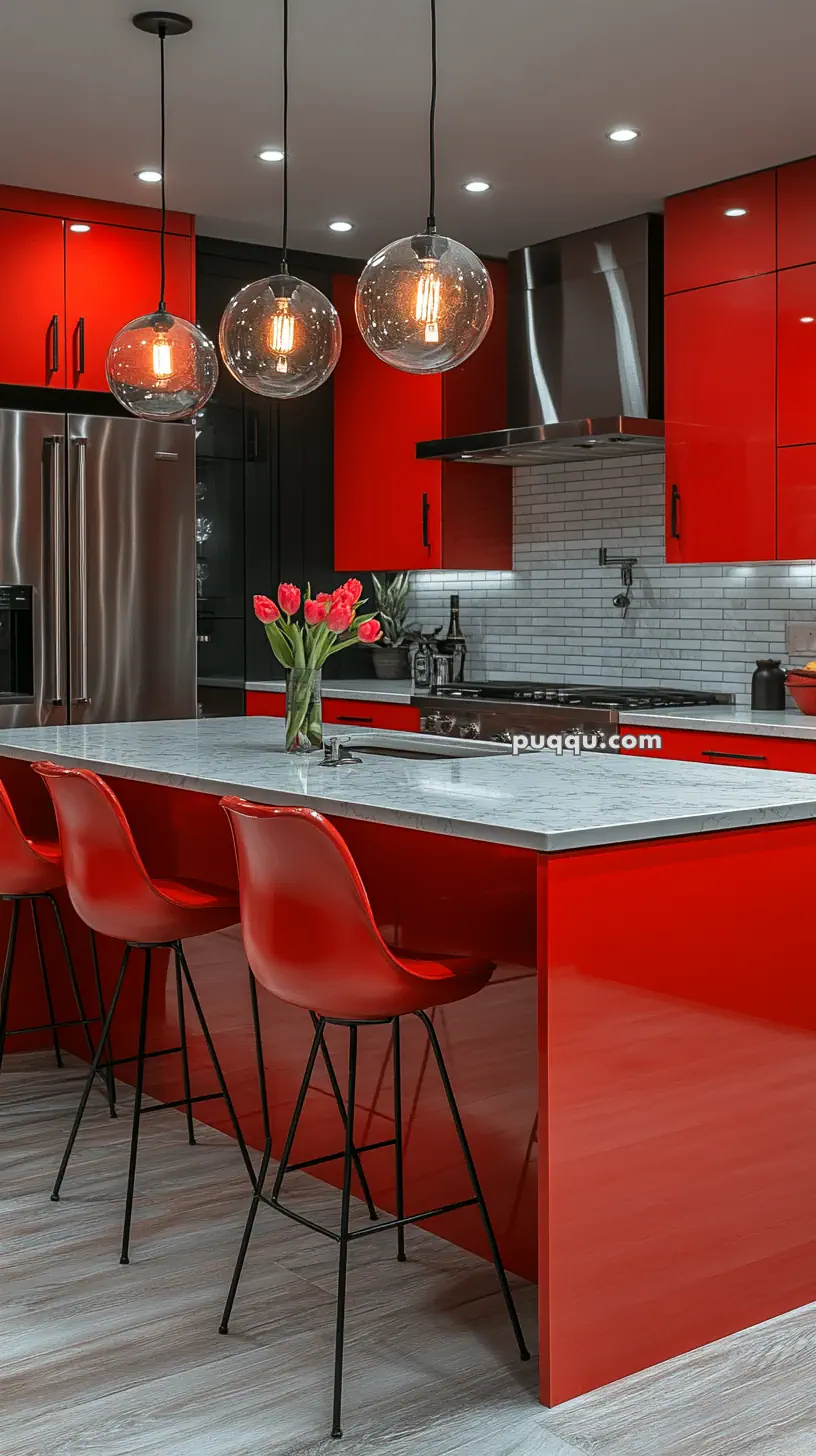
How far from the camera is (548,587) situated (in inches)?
263

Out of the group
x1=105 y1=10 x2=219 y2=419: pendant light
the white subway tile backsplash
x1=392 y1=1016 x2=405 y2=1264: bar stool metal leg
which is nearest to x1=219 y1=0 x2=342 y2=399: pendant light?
x1=105 y1=10 x2=219 y2=419: pendant light

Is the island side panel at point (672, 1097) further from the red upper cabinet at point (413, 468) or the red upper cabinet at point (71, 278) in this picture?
the red upper cabinet at point (413, 468)

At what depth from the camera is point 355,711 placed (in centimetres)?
650

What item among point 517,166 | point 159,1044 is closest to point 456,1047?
point 159,1044

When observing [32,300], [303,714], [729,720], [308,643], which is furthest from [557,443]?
[303,714]

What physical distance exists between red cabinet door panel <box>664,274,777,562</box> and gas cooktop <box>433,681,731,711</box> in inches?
20.6

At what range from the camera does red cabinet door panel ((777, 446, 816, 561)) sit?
200 inches

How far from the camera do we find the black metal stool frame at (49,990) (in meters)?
3.91

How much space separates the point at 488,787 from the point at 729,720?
220cm

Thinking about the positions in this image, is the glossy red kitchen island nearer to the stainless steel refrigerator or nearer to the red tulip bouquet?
the red tulip bouquet

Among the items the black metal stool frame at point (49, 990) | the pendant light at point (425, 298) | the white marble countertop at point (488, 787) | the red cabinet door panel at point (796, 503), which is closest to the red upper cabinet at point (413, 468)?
the red cabinet door panel at point (796, 503)

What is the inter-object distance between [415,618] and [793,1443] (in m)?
5.36

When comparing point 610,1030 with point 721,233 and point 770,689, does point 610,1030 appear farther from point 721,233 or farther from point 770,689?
point 721,233

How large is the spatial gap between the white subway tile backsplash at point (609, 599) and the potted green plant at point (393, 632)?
6.7 inches
